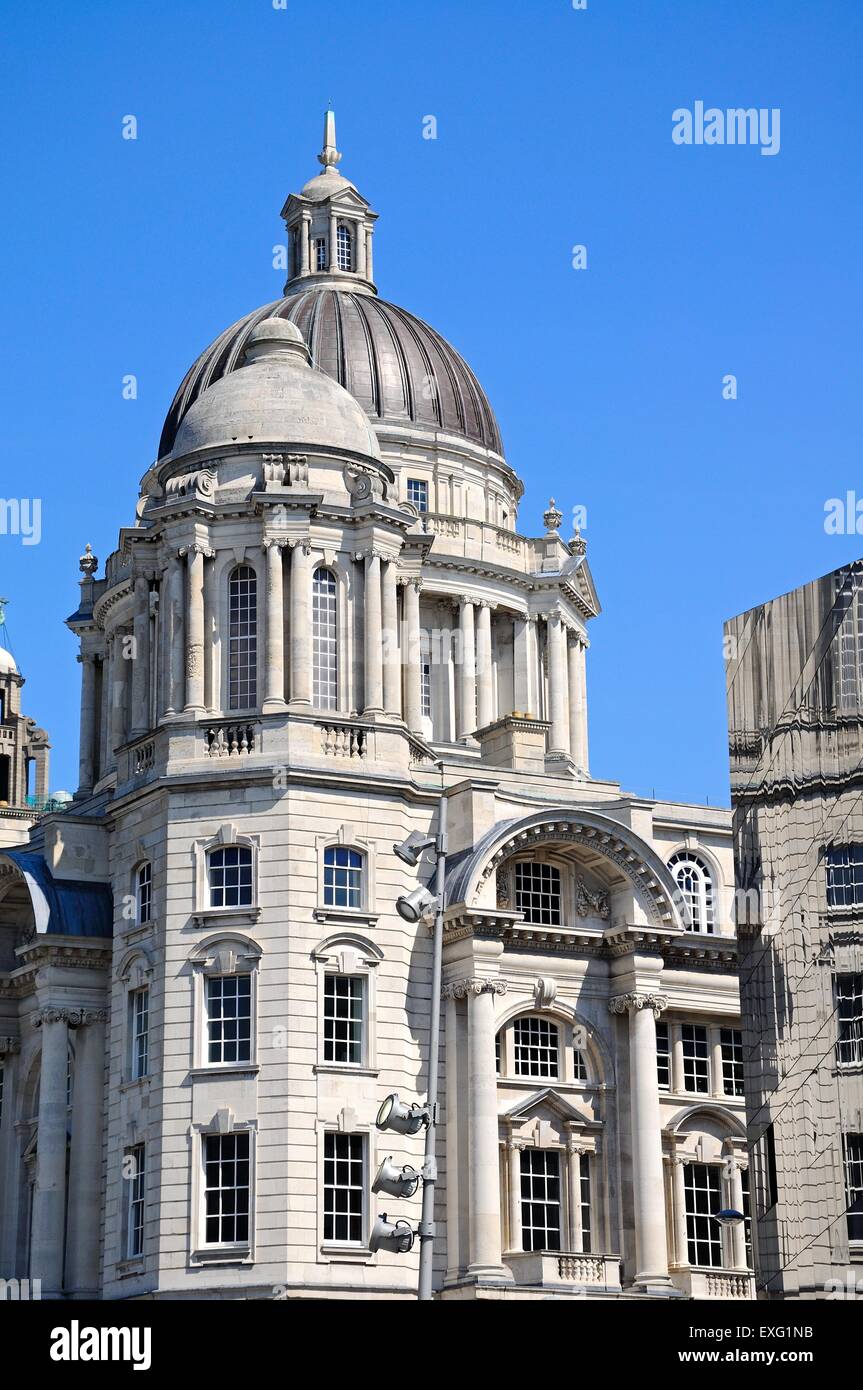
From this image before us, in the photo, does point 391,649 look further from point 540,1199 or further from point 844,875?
point 844,875

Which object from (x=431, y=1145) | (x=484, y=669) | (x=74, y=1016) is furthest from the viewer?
(x=484, y=669)

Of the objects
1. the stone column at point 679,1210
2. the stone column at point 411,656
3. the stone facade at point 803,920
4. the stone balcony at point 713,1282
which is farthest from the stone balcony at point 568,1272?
the stone facade at point 803,920

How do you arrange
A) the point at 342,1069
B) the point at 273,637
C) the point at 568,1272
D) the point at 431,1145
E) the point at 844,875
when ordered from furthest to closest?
the point at 273,637, the point at 568,1272, the point at 342,1069, the point at 431,1145, the point at 844,875

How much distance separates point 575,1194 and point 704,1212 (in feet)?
14.7

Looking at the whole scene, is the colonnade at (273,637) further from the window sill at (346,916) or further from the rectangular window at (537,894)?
the window sill at (346,916)

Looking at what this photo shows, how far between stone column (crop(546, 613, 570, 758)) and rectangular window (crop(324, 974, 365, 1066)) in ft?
69.3

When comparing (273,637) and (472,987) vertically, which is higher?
(273,637)

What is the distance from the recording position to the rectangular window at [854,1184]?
37.1 meters

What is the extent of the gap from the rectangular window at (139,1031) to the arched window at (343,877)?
17.9 ft

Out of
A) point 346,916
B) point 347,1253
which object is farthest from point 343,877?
point 347,1253

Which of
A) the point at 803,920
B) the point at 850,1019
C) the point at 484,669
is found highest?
the point at 484,669

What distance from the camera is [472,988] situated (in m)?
58.5
